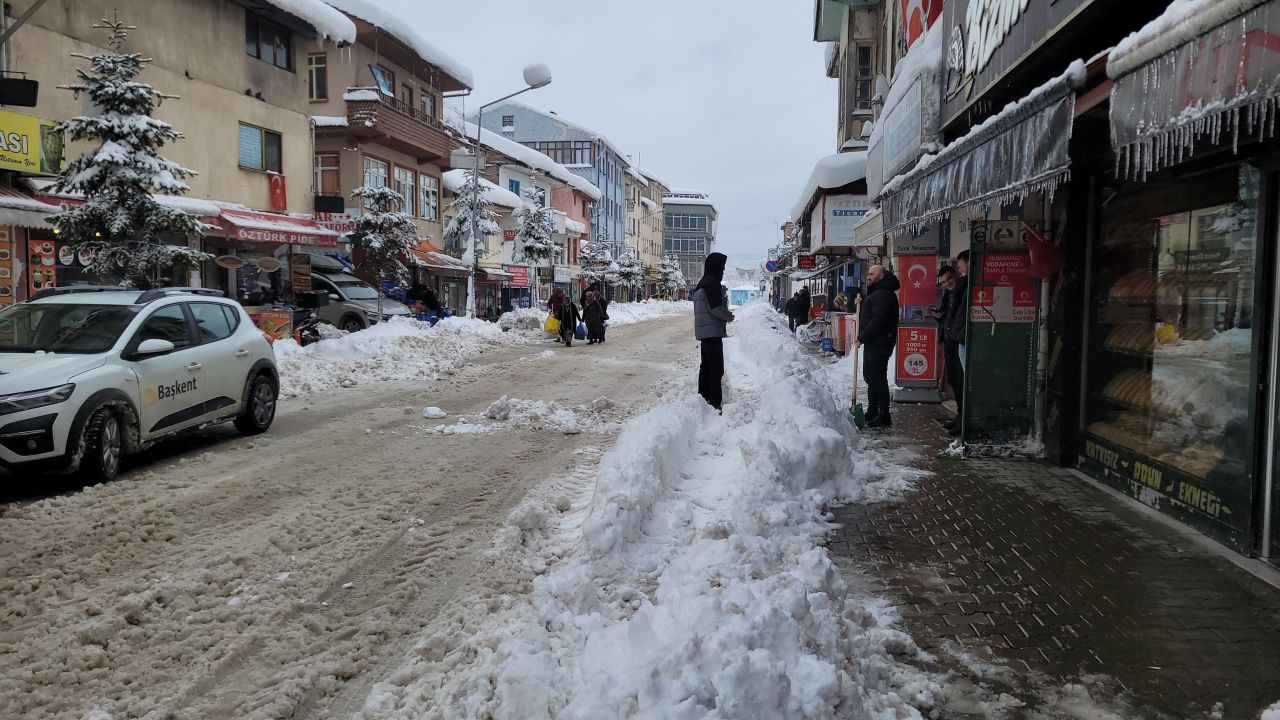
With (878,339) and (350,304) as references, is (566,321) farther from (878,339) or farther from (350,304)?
(878,339)

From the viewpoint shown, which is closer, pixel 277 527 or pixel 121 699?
pixel 121 699

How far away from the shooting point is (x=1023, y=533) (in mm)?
5629

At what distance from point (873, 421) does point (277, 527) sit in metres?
6.84

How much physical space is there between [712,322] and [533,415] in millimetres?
2537

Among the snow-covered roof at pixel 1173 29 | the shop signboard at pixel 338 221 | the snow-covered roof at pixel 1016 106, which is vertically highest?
the shop signboard at pixel 338 221

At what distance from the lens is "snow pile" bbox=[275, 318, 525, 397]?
45.6 ft

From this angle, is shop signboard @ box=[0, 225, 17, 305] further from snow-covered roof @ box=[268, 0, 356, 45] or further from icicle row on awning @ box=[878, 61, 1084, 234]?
icicle row on awning @ box=[878, 61, 1084, 234]

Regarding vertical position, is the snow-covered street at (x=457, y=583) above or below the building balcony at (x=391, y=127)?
below

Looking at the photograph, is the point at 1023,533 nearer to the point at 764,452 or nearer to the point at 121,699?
the point at 764,452

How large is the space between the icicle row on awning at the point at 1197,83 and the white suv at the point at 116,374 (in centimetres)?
756

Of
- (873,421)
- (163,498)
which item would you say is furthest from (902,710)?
(873,421)

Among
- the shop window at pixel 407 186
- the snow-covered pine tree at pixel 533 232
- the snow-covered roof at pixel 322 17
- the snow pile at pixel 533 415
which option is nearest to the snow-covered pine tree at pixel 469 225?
the shop window at pixel 407 186

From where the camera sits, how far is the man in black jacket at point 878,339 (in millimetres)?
9773

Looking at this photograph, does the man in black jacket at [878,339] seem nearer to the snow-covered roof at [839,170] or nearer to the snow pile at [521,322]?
the snow-covered roof at [839,170]
